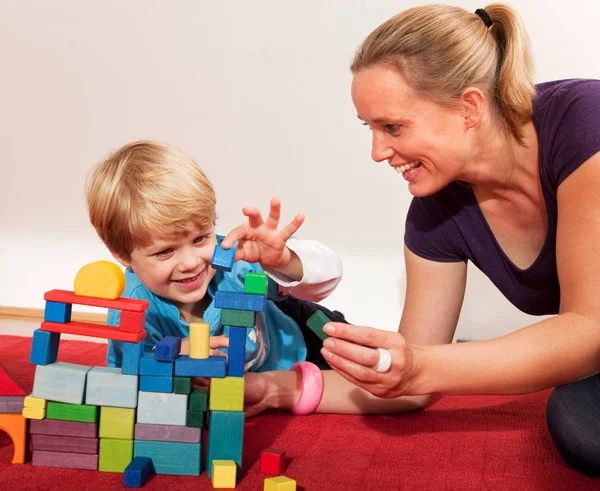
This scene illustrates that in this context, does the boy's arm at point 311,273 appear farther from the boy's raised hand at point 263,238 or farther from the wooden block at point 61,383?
the wooden block at point 61,383

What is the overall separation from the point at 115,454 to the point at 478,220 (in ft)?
2.45

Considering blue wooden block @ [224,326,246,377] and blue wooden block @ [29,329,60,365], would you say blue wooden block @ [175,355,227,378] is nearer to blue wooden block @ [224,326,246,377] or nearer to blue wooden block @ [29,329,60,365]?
blue wooden block @ [224,326,246,377]

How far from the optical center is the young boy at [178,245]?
4.19 ft

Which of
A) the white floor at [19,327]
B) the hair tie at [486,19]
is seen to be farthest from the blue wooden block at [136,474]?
the white floor at [19,327]

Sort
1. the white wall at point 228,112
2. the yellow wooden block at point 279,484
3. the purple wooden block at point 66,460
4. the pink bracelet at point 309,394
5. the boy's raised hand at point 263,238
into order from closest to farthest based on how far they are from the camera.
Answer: the yellow wooden block at point 279,484 → the purple wooden block at point 66,460 → the boy's raised hand at point 263,238 → the pink bracelet at point 309,394 → the white wall at point 228,112

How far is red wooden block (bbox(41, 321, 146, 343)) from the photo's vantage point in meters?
1.01

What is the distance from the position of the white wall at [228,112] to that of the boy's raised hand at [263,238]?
91 cm

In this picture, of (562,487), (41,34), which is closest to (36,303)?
(41,34)

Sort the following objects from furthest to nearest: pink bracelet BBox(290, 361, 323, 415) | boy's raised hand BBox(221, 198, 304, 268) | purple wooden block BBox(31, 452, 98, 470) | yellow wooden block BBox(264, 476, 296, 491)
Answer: pink bracelet BBox(290, 361, 323, 415) < boy's raised hand BBox(221, 198, 304, 268) < purple wooden block BBox(31, 452, 98, 470) < yellow wooden block BBox(264, 476, 296, 491)

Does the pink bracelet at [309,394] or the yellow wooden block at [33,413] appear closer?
the yellow wooden block at [33,413]

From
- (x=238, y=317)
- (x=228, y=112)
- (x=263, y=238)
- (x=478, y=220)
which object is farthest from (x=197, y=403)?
(x=228, y=112)

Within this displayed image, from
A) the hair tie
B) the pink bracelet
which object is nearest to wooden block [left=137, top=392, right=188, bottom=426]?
the pink bracelet

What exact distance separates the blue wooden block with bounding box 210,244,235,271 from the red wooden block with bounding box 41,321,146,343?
0.48 feet

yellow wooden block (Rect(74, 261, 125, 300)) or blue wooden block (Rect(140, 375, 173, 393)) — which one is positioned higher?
yellow wooden block (Rect(74, 261, 125, 300))
